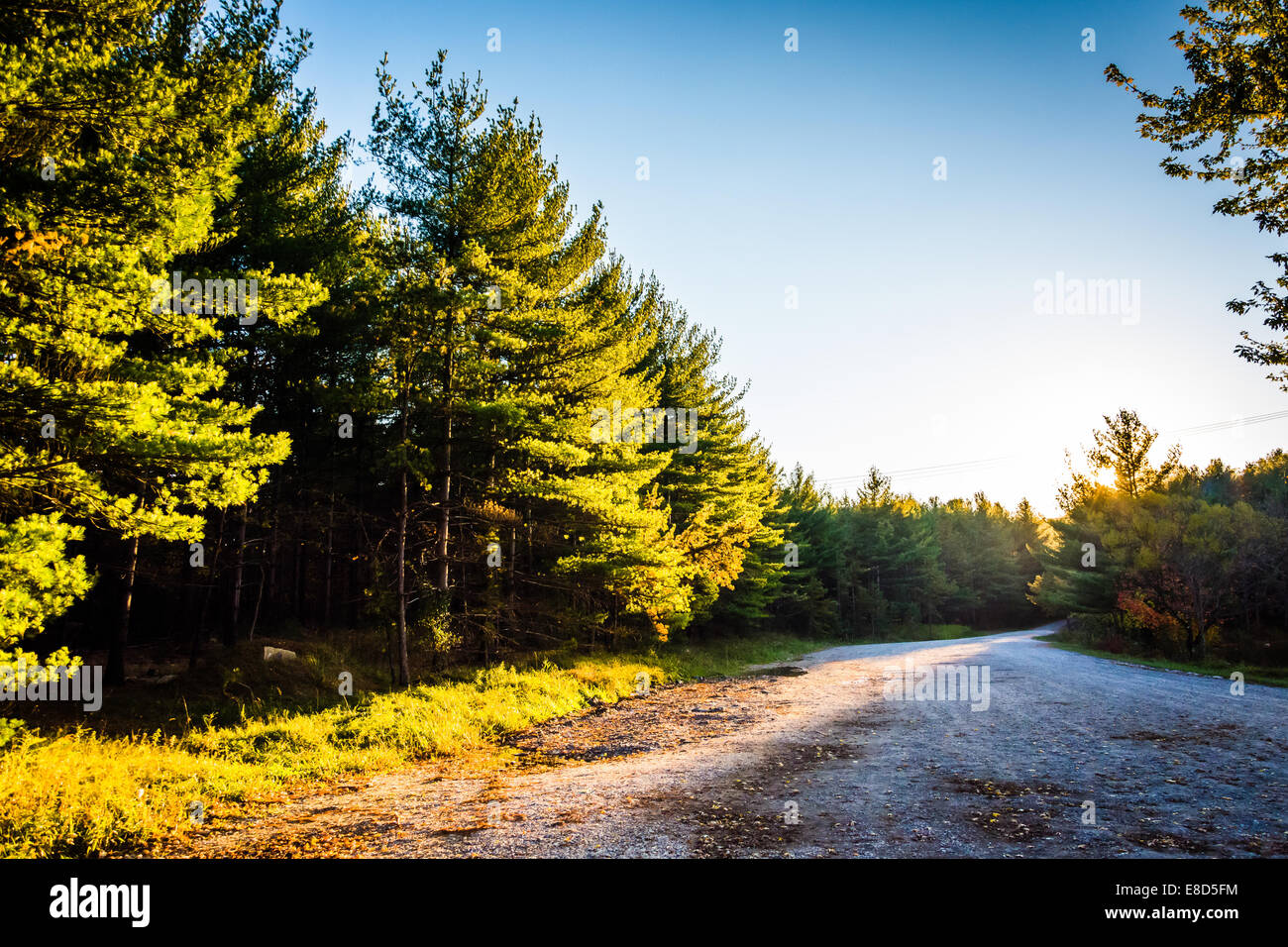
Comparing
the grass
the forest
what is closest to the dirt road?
the grass

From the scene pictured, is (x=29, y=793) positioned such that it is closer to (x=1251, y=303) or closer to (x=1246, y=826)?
(x=1246, y=826)

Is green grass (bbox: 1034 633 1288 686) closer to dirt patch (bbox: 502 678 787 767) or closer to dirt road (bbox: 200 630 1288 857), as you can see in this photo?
dirt road (bbox: 200 630 1288 857)

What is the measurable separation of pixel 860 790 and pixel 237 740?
380 inches

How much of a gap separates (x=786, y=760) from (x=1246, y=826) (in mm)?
5066

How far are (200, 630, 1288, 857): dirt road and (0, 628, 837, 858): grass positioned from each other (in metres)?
0.93

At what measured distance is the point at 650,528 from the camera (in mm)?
19156

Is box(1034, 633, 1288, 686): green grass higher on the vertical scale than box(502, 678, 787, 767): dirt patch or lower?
lower

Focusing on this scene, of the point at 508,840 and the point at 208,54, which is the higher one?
the point at 208,54

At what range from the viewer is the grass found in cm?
584

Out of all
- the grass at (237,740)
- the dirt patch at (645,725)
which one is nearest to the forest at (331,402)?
the grass at (237,740)

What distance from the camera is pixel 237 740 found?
9.55m

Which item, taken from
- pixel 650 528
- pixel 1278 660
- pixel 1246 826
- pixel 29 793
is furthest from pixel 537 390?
pixel 1278 660

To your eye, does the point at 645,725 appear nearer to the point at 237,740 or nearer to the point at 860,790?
the point at 860,790

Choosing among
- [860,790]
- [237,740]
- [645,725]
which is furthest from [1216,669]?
[237,740]
